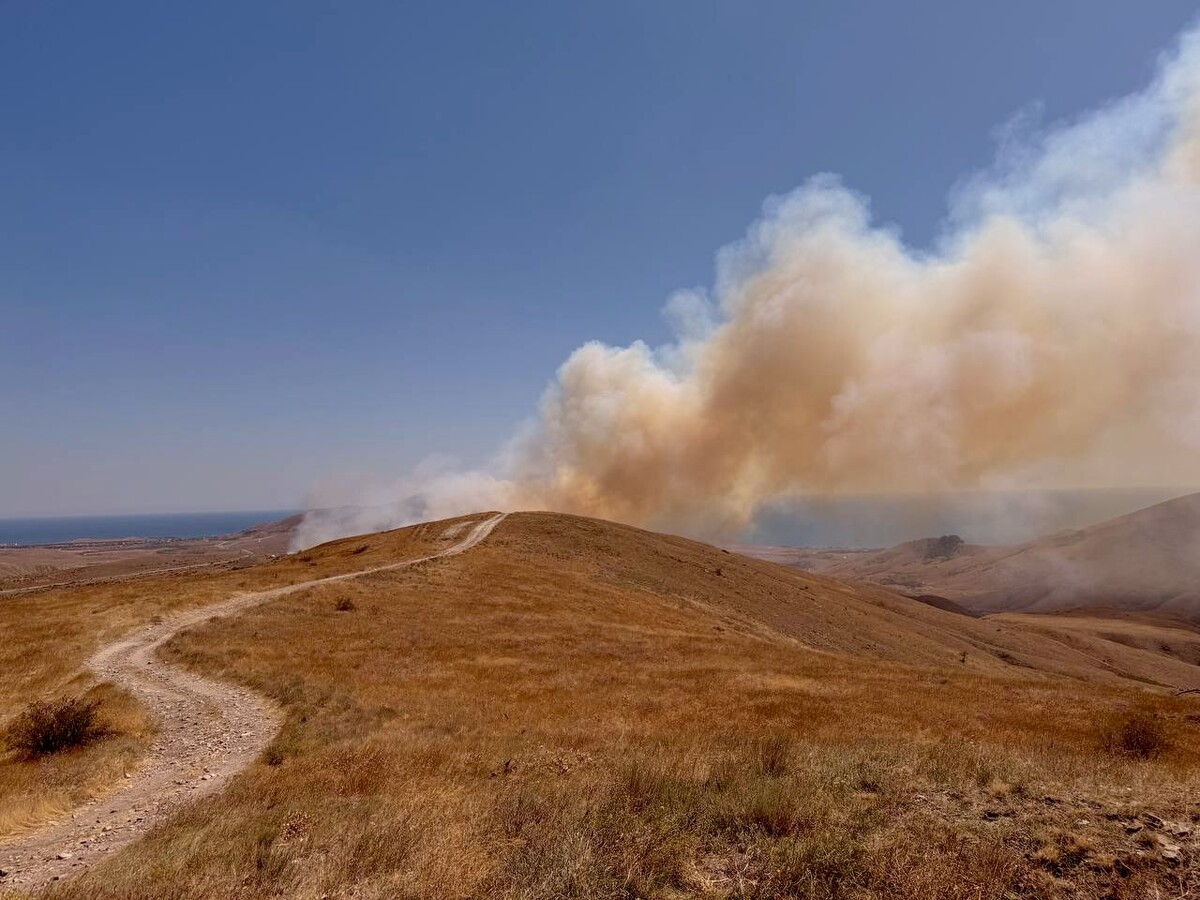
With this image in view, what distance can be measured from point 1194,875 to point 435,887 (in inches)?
353

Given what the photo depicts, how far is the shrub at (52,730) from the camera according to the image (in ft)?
49.4

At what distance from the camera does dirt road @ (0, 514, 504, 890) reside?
9.42 meters

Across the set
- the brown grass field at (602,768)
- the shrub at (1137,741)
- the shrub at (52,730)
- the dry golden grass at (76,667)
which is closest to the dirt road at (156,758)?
the dry golden grass at (76,667)

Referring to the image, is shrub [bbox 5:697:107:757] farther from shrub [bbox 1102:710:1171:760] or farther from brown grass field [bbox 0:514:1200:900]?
shrub [bbox 1102:710:1171:760]

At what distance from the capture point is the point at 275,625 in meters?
31.1

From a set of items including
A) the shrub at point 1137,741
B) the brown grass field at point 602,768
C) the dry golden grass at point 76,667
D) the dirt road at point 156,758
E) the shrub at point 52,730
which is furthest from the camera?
the shrub at point 1137,741

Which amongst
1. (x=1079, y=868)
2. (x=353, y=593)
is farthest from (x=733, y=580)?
(x=1079, y=868)

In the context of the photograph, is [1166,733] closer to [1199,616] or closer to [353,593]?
[353,593]

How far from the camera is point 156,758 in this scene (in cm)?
1467

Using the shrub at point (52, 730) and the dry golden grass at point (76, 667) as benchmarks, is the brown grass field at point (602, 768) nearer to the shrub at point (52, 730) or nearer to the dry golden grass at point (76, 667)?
the dry golden grass at point (76, 667)

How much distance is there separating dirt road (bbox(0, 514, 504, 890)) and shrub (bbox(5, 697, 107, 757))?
167cm

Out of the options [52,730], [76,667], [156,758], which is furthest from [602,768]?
[76,667]

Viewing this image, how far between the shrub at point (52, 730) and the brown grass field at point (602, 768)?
2.08 ft

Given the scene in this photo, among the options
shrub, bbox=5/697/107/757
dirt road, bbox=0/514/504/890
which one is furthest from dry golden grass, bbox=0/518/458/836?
dirt road, bbox=0/514/504/890
